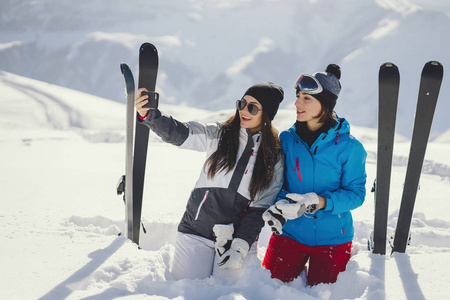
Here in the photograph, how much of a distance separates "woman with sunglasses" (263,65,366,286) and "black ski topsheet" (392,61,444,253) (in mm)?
585

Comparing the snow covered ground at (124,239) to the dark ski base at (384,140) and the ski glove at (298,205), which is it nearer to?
the dark ski base at (384,140)

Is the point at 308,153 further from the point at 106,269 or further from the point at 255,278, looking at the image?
the point at 106,269

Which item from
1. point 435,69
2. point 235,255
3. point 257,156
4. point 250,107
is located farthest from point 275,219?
point 435,69

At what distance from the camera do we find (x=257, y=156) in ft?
7.99

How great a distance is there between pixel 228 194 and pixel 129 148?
2.86 ft

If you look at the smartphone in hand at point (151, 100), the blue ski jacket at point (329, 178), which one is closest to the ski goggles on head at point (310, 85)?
the blue ski jacket at point (329, 178)

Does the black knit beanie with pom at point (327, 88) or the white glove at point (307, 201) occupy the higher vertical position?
the black knit beanie with pom at point (327, 88)

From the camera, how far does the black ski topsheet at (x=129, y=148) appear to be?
2650 mm

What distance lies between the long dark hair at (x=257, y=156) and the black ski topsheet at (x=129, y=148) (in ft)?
2.30

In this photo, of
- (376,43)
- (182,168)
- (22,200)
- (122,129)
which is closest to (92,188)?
(22,200)

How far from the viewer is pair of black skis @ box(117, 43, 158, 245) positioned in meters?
2.64

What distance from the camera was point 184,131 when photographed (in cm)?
229

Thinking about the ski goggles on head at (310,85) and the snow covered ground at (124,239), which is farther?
the ski goggles on head at (310,85)

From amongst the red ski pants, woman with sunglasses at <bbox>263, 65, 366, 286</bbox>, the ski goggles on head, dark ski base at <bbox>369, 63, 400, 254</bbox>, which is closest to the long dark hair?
woman with sunglasses at <bbox>263, 65, 366, 286</bbox>
